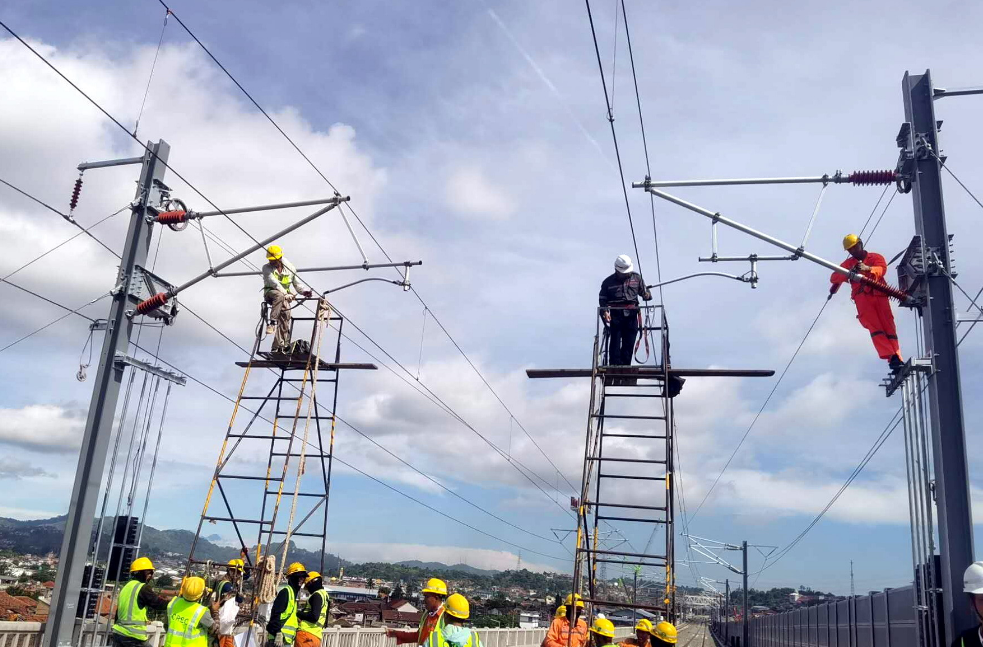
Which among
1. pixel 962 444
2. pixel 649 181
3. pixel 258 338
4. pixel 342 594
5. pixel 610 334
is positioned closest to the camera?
pixel 962 444

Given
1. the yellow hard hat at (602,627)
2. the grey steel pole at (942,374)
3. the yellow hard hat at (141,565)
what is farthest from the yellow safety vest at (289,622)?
the grey steel pole at (942,374)

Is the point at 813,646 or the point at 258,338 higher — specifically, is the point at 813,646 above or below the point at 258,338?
below

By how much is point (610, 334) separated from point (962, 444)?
21.7 ft

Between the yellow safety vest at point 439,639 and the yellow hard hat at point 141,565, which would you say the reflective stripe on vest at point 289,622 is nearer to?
the yellow hard hat at point 141,565

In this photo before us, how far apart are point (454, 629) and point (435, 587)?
2.09 ft

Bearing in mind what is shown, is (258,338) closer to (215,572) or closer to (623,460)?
(215,572)

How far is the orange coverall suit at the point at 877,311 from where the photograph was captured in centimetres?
1056

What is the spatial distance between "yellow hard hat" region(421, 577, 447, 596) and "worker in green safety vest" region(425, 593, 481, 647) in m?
0.36

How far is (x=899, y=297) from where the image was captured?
9820mm

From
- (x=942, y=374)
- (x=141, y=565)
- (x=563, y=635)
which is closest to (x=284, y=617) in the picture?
(x=141, y=565)

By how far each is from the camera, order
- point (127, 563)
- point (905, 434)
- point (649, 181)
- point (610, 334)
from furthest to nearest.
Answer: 1. point (610, 334)
2. point (127, 563)
3. point (649, 181)
4. point (905, 434)

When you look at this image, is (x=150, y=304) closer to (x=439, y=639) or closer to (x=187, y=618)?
(x=187, y=618)

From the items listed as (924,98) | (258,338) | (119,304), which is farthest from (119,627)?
(924,98)

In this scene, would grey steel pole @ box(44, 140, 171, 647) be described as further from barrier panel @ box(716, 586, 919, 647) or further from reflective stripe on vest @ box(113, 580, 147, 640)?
barrier panel @ box(716, 586, 919, 647)
